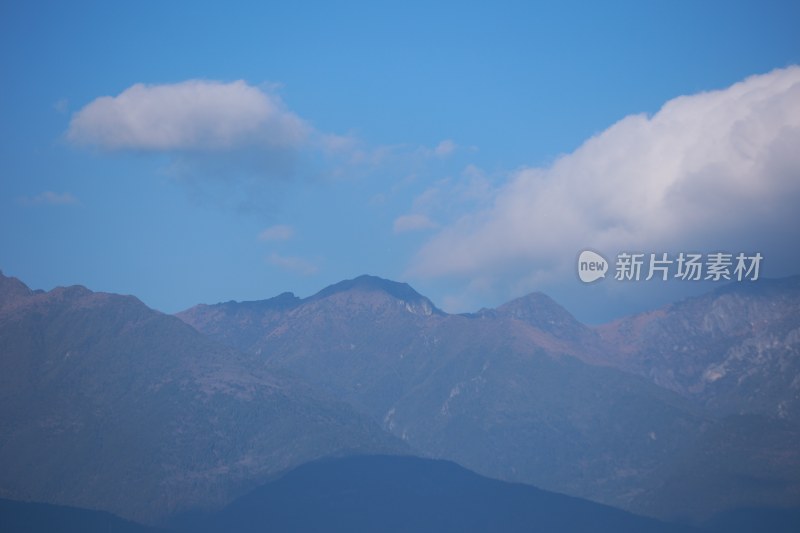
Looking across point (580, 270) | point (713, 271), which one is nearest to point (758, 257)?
point (713, 271)

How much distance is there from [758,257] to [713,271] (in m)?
7.17

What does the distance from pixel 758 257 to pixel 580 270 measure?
91.3 ft

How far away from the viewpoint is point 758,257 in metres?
150

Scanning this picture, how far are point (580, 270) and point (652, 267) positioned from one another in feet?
61.4

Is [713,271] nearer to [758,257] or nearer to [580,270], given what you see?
[758,257]

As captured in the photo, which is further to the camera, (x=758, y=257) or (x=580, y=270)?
(x=580, y=270)

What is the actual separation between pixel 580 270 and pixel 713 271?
975 inches

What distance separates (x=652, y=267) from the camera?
15088 centimetres

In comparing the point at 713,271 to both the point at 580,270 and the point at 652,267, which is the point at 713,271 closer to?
the point at 652,267

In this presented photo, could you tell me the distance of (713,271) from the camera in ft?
486

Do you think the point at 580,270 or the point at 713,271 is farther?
the point at 580,270

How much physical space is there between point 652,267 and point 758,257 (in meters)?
14.2

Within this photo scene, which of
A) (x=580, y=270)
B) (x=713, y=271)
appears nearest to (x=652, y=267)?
(x=713, y=271)
